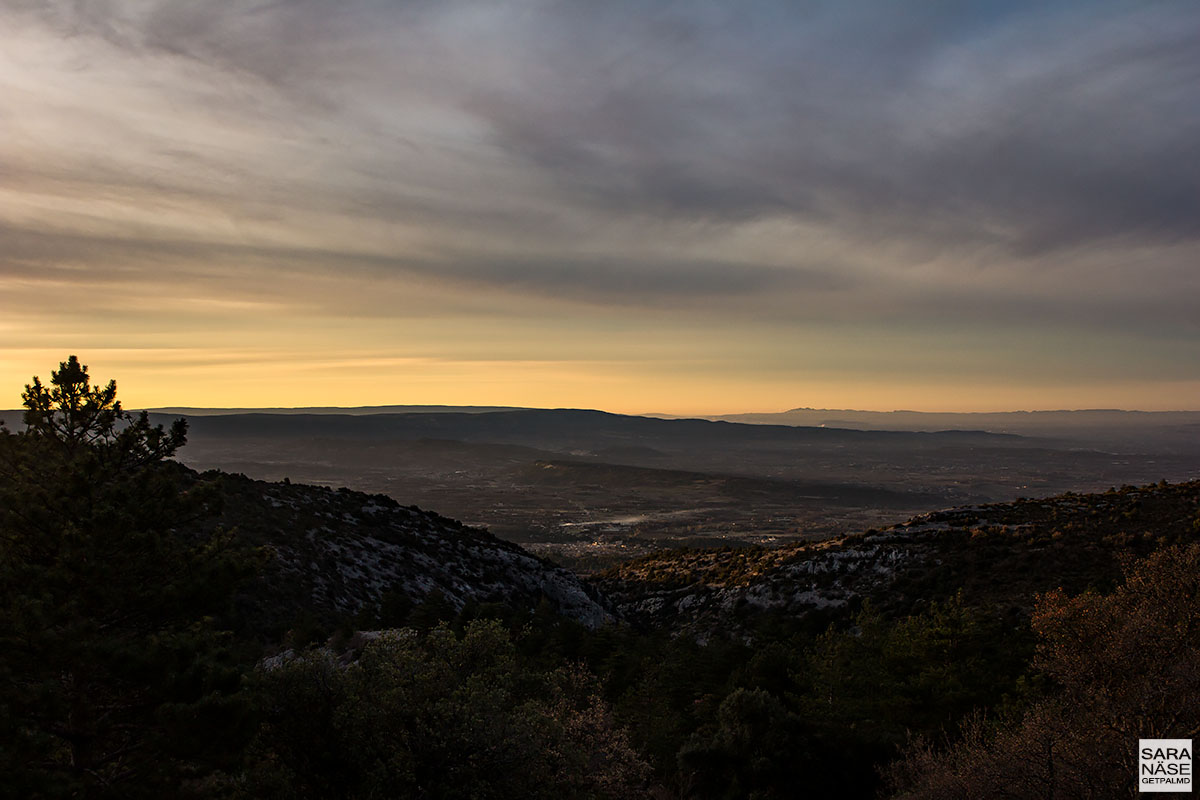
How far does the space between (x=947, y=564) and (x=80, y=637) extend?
5728 centimetres

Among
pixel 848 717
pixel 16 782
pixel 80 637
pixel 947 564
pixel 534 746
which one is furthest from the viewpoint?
pixel 947 564

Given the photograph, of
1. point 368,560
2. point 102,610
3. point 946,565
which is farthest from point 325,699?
point 946,565

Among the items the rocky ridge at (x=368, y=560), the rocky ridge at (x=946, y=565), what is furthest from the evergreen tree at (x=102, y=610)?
the rocky ridge at (x=946, y=565)

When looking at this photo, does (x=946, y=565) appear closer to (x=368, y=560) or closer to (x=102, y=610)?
(x=368, y=560)

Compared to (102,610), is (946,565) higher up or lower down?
lower down

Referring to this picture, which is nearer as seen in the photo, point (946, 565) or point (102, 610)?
point (102, 610)

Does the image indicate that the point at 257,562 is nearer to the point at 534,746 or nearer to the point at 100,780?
the point at 100,780

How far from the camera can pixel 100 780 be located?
16.6 metres

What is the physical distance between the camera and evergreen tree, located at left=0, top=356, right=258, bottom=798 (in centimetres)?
1533

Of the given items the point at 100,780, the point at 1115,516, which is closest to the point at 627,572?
the point at 1115,516

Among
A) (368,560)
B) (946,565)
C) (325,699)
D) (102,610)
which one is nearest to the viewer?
(102,610)

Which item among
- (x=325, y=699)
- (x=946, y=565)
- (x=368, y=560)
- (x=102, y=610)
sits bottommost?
(x=368, y=560)

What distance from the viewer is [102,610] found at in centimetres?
1722

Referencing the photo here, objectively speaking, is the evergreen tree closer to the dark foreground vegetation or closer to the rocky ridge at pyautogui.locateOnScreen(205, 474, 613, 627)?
the dark foreground vegetation
